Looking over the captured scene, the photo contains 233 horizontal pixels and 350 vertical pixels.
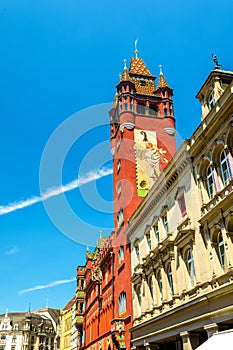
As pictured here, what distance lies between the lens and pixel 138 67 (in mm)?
49594

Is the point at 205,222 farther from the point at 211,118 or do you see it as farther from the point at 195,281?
the point at 211,118

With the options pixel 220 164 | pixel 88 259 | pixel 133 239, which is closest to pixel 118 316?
pixel 133 239

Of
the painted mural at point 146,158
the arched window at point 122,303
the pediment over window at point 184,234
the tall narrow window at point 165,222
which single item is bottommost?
the arched window at point 122,303

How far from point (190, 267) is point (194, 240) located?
1.87 meters

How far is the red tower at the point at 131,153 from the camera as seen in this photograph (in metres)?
31.1

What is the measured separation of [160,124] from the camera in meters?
40.6

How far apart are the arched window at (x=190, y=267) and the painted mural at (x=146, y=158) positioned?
15227 mm

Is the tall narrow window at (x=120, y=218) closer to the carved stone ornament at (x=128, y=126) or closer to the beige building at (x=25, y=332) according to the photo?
the carved stone ornament at (x=128, y=126)

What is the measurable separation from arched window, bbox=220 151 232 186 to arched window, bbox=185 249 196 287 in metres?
4.86

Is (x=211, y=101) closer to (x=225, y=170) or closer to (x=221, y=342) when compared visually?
(x=225, y=170)

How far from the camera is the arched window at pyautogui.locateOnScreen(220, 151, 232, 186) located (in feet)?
52.0

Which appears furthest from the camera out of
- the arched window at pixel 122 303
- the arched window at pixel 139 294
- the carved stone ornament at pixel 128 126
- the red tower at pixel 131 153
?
the carved stone ornament at pixel 128 126

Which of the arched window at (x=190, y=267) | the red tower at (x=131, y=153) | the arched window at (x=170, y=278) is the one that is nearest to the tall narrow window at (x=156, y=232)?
the arched window at (x=170, y=278)

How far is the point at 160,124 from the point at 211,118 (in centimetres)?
2349
